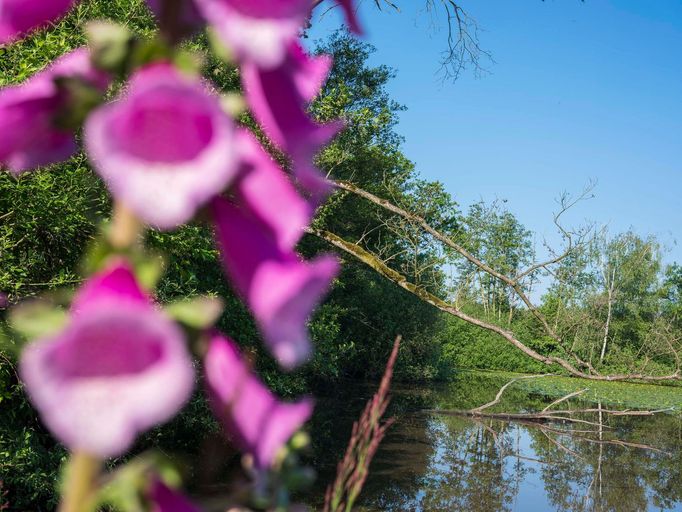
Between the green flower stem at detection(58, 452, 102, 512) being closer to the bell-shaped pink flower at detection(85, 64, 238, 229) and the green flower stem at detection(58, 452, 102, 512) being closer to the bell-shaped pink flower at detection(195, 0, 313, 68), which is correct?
the bell-shaped pink flower at detection(85, 64, 238, 229)

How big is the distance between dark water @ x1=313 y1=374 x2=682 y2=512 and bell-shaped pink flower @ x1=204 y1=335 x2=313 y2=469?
10.7 m

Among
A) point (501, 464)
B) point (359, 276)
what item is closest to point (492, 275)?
point (501, 464)

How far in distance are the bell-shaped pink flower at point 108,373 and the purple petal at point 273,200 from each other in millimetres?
119

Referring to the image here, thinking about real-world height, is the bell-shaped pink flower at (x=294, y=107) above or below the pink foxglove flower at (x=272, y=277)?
above

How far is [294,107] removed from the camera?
53 centimetres

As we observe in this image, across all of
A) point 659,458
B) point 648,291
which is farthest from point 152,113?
point 648,291

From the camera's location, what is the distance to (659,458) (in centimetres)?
1588

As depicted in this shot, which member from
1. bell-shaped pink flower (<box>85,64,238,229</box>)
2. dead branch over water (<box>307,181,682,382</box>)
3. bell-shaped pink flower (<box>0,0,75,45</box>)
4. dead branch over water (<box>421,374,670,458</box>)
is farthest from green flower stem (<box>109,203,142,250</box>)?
dead branch over water (<box>421,374,670,458</box>)

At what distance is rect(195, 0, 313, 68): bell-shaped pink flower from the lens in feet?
1.37

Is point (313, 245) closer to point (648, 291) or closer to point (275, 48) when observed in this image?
point (275, 48)

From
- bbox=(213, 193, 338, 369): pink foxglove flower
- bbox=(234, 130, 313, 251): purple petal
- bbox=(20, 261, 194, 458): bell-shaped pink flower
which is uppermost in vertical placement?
bbox=(234, 130, 313, 251): purple petal

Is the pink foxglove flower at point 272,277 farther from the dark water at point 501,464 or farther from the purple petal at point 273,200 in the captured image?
the dark water at point 501,464

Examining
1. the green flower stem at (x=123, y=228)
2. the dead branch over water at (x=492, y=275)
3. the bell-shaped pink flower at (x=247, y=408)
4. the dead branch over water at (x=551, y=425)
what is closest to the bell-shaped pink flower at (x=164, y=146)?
the green flower stem at (x=123, y=228)

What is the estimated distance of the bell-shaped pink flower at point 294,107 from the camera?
52 cm
